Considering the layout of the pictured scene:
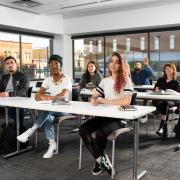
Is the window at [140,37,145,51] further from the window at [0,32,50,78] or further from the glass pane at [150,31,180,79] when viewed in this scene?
the window at [0,32,50,78]

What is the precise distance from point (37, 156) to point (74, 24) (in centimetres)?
534

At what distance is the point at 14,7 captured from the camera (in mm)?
6355

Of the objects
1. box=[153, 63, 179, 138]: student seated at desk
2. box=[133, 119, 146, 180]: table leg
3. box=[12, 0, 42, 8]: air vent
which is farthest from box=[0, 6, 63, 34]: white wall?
box=[133, 119, 146, 180]: table leg

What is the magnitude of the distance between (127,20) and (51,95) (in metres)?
4.16

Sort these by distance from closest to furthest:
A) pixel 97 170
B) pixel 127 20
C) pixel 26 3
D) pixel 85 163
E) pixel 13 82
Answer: pixel 97 170, pixel 85 163, pixel 13 82, pixel 26 3, pixel 127 20

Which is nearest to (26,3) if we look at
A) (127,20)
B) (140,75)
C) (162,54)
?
(127,20)

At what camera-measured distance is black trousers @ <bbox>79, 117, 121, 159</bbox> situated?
8.31 ft

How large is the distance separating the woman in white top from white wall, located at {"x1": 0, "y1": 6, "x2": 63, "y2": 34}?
4.22 metres

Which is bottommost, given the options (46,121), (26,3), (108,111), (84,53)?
(46,121)

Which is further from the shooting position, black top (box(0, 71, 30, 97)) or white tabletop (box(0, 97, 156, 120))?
black top (box(0, 71, 30, 97))

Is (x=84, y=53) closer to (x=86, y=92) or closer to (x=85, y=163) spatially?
(x=86, y=92)

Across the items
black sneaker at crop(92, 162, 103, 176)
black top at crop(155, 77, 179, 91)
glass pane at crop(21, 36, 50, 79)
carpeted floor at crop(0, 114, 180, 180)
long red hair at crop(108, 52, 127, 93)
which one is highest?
glass pane at crop(21, 36, 50, 79)

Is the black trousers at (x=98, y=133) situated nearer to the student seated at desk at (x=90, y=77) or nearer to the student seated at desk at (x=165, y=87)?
the student seated at desk at (x=165, y=87)

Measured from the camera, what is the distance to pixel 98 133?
253cm
